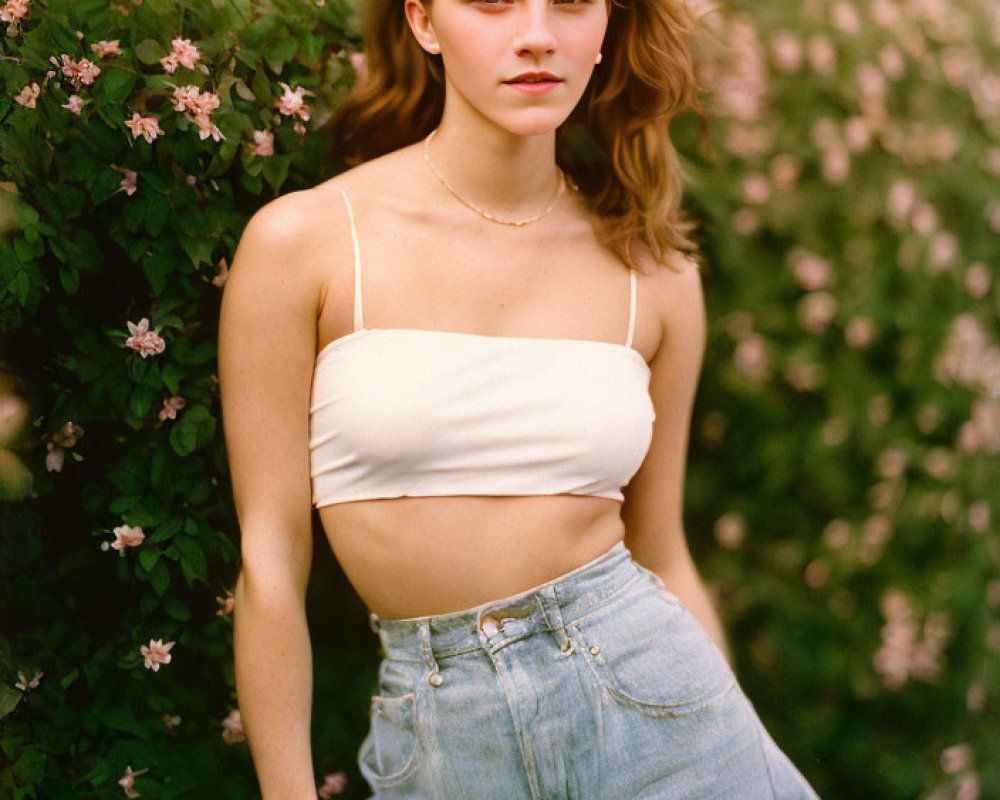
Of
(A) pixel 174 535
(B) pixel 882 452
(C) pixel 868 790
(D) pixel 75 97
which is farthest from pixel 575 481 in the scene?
(C) pixel 868 790

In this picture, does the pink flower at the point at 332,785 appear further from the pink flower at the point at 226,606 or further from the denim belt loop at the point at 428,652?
the denim belt loop at the point at 428,652

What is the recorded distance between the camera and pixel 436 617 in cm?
183

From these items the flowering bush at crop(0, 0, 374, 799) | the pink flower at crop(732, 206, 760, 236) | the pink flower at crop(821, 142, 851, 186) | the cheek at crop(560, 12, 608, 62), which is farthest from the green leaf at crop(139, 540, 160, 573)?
the pink flower at crop(821, 142, 851, 186)

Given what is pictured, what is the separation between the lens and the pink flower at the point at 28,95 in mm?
1749

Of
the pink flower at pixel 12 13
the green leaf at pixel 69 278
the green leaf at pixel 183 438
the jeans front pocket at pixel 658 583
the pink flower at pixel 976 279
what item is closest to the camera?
the pink flower at pixel 12 13

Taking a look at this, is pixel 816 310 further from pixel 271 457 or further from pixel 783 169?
pixel 271 457

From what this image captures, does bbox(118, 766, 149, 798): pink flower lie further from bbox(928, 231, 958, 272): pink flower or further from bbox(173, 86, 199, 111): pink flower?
bbox(928, 231, 958, 272): pink flower

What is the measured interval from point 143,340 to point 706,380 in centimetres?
130

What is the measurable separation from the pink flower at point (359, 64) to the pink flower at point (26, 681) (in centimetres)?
114

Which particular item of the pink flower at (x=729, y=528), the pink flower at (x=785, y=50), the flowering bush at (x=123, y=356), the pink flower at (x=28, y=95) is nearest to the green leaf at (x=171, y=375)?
the flowering bush at (x=123, y=356)

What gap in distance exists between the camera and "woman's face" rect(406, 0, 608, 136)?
5.97 ft

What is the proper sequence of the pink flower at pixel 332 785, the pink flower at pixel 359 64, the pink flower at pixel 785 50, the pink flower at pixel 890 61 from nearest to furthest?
the pink flower at pixel 359 64
the pink flower at pixel 332 785
the pink flower at pixel 785 50
the pink flower at pixel 890 61

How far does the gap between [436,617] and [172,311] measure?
65cm

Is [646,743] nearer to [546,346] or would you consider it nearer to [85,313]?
[546,346]
